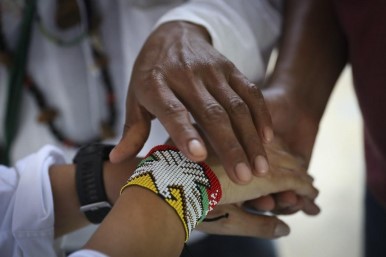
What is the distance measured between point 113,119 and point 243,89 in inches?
15.7

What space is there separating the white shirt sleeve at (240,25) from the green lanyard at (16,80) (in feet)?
0.81

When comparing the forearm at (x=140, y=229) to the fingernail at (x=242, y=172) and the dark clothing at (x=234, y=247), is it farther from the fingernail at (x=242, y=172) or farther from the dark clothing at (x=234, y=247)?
the dark clothing at (x=234, y=247)

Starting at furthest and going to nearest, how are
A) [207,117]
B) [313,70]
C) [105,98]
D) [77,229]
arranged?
[105,98] < [313,70] < [77,229] < [207,117]

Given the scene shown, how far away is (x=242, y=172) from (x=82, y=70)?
475mm

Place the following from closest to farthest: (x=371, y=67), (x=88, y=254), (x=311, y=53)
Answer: (x=88, y=254)
(x=371, y=67)
(x=311, y=53)

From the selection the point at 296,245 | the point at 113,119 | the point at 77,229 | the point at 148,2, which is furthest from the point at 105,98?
the point at 296,245

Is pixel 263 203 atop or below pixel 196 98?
below

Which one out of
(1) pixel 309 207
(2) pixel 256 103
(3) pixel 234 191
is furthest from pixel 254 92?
(1) pixel 309 207

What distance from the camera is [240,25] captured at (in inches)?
24.9

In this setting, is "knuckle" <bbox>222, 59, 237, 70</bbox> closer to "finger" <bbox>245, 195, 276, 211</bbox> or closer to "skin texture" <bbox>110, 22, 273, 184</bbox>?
"skin texture" <bbox>110, 22, 273, 184</bbox>

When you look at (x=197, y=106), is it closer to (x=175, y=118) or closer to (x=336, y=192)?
(x=175, y=118)

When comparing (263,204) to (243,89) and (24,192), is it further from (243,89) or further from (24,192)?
(24,192)

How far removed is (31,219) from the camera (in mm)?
455

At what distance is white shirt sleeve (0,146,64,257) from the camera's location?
0.45m
